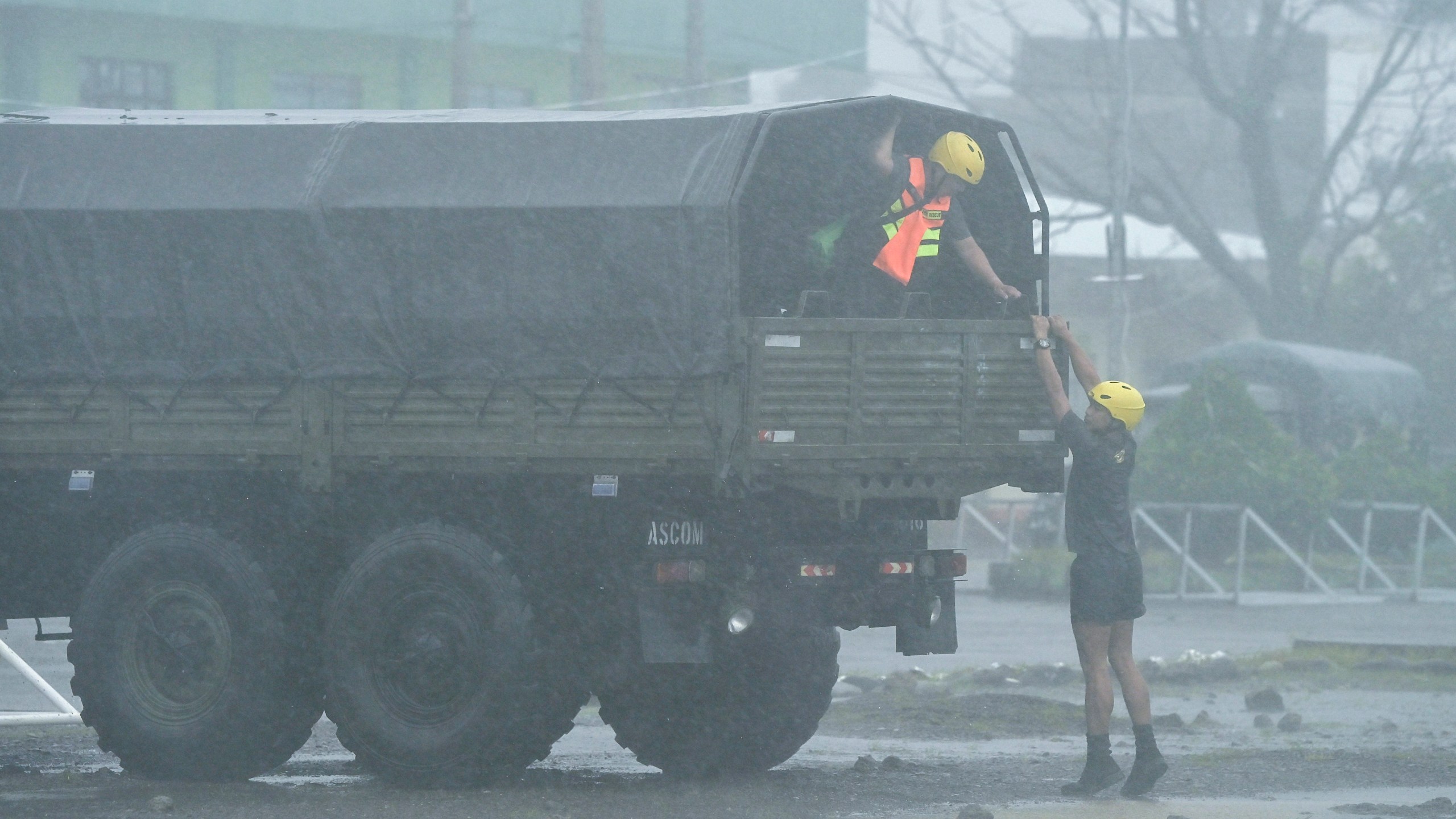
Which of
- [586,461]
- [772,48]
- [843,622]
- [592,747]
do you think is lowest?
[592,747]

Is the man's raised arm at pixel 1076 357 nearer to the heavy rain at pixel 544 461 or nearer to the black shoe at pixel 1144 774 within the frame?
the heavy rain at pixel 544 461

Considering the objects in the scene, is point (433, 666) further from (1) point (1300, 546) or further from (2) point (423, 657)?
(1) point (1300, 546)

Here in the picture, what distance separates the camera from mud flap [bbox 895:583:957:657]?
353 inches

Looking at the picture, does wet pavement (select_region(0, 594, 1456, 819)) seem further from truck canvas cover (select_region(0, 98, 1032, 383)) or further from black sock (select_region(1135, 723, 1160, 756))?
truck canvas cover (select_region(0, 98, 1032, 383))

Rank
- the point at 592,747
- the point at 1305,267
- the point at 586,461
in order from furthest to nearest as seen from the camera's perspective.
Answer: the point at 1305,267 → the point at 592,747 → the point at 586,461

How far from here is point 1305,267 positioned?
4388 centimetres

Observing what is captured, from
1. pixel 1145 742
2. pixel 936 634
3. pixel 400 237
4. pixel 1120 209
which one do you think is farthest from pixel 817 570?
pixel 1120 209

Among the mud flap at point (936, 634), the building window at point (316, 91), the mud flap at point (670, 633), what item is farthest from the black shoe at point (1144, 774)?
the building window at point (316, 91)

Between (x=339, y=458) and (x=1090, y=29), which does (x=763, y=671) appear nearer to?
(x=339, y=458)

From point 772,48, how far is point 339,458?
95.2ft

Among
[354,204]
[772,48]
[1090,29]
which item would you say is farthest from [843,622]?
[1090,29]

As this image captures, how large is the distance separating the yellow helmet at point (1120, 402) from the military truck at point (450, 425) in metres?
0.29

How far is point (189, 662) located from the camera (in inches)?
345

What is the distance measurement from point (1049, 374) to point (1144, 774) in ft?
6.03
